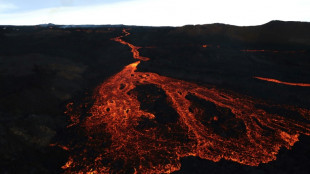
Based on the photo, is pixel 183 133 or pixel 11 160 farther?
pixel 183 133

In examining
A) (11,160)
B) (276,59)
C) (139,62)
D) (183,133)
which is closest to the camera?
(11,160)

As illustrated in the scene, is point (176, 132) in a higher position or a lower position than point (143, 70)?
lower

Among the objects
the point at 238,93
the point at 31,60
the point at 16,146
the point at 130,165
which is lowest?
the point at 130,165

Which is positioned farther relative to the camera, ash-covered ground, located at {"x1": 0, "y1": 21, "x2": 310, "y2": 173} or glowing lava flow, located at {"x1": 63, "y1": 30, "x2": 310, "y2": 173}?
glowing lava flow, located at {"x1": 63, "y1": 30, "x2": 310, "y2": 173}

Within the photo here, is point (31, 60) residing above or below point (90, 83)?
above

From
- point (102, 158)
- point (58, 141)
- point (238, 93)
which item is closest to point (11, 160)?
point (58, 141)

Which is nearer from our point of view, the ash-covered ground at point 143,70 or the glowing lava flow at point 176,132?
the ash-covered ground at point 143,70

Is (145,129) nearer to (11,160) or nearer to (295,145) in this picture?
(11,160)

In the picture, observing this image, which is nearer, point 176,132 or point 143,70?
point 176,132
